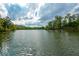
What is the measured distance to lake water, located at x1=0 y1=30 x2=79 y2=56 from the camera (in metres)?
2.32

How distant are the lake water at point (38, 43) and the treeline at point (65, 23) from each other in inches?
2.4

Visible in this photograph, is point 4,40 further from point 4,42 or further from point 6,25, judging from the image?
point 6,25

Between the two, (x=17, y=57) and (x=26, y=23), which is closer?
(x=17, y=57)

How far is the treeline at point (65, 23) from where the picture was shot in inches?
94.6

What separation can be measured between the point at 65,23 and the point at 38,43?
386 millimetres

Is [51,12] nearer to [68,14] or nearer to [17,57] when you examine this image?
[68,14]

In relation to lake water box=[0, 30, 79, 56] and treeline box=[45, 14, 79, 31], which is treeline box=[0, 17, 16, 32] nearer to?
lake water box=[0, 30, 79, 56]

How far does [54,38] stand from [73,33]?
0.22 metres

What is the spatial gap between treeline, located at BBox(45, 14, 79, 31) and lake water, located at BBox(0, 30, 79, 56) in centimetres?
6

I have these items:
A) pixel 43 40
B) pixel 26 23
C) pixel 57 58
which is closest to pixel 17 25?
pixel 26 23

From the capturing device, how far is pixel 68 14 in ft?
7.89

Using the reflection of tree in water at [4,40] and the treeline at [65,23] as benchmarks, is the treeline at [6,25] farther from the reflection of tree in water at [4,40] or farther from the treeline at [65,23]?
the treeline at [65,23]

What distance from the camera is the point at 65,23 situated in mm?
2465

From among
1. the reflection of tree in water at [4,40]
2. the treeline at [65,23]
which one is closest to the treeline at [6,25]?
the reflection of tree in water at [4,40]
